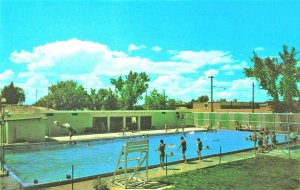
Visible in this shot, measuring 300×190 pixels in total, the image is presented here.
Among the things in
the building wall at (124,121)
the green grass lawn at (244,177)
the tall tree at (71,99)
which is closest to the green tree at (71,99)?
the tall tree at (71,99)

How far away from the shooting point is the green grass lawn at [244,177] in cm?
1446

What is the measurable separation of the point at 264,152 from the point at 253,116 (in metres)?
21.7

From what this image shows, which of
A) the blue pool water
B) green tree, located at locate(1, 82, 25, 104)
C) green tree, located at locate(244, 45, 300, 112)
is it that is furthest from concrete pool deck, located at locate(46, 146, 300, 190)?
green tree, located at locate(1, 82, 25, 104)

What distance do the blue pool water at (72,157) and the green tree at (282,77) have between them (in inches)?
660

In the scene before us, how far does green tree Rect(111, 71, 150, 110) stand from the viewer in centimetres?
7159

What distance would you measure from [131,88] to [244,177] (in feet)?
190

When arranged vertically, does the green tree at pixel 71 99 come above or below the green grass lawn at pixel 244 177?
above

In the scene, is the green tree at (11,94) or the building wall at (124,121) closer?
the building wall at (124,121)

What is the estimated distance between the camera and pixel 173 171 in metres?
18.0

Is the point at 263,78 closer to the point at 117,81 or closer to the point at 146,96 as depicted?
the point at 146,96

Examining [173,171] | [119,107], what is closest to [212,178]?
[173,171]

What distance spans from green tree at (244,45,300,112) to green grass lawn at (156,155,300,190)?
33930 millimetres

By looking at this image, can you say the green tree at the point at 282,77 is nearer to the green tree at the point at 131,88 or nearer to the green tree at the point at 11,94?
the green tree at the point at 131,88

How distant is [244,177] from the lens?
640 inches
